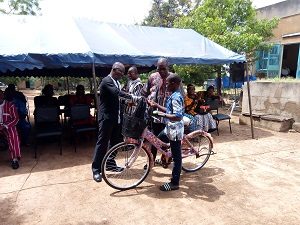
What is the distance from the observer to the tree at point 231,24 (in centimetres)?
1151

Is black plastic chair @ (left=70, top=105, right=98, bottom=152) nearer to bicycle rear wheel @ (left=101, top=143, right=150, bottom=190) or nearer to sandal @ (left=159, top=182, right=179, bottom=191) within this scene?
bicycle rear wheel @ (left=101, top=143, right=150, bottom=190)

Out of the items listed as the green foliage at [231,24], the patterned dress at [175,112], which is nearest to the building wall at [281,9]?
the green foliage at [231,24]

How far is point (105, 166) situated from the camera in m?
4.15

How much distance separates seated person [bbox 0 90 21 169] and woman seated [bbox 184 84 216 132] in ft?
12.1

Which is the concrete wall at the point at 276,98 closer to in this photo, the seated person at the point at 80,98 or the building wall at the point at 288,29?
the seated person at the point at 80,98

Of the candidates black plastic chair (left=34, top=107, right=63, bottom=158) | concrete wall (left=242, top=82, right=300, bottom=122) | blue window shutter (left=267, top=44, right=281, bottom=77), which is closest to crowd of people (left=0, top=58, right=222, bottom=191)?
black plastic chair (left=34, top=107, right=63, bottom=158)

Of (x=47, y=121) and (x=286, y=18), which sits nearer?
(x=47, y=121)

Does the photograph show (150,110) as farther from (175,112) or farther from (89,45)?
(89,45)

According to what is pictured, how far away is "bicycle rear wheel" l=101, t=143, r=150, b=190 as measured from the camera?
4223 millimetres

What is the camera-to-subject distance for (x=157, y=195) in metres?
4.18

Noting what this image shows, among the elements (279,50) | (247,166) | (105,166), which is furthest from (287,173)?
(279,50)

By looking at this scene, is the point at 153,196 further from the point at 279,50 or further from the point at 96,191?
the point at 279,50

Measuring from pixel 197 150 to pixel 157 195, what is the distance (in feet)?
3.99

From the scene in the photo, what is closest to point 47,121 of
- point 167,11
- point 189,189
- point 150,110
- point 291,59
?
point 150,110
